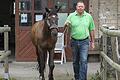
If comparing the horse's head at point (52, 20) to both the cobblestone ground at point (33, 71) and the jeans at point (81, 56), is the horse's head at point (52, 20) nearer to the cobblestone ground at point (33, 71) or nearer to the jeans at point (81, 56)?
the jeans at point (81, 56)

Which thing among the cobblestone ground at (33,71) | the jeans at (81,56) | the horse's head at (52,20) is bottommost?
the cobblestone ground at (33,71)

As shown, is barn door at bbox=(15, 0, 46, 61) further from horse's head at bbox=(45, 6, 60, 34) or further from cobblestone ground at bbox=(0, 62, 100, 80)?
horse's head at bbox=(45, 6, 60, 34)

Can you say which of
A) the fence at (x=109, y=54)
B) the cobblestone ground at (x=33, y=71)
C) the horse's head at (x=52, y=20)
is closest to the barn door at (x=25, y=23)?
Answer: the cobblestone ground at (x=33, y=71)

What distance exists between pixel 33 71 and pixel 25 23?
2.35 m

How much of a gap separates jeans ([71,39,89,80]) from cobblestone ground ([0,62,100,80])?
146cm

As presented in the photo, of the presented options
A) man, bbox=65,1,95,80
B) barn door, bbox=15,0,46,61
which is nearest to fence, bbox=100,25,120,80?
man, bbox=65,1,95,80

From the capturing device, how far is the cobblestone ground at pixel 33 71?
1080 centimetres

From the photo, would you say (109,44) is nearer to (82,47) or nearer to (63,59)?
(82,47)

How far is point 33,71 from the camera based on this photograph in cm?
1189

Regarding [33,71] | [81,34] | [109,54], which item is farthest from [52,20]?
[33,71]

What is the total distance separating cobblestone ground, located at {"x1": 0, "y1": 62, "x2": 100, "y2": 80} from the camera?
35.4 feet

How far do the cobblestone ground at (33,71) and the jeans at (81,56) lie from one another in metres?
A: 1.46

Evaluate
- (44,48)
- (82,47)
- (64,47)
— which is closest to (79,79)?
(82,47)

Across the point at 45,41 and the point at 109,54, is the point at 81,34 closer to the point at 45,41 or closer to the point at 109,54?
the point at 109,54
